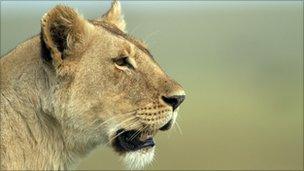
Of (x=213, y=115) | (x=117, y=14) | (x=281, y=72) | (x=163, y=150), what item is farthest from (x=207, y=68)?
(x=117, y=14)

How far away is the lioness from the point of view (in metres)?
4.50

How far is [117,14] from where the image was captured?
531cm

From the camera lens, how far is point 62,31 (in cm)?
461

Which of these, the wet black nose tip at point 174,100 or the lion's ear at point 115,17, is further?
the lion's ear at point 115,17

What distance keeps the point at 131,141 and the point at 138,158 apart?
9 cm

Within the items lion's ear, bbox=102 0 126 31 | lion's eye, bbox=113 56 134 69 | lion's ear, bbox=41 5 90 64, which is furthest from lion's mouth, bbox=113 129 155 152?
lion's ear, bbox=102 0 126 31

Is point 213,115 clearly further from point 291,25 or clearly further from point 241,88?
point 291,25

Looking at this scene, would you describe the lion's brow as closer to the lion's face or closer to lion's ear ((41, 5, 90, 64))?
the lion's face

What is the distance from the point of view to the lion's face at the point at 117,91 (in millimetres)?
4598

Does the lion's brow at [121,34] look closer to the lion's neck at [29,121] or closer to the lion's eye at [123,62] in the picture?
the lion's eye at [123,62]

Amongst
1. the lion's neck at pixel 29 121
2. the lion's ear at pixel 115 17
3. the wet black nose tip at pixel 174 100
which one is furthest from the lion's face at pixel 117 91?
the lion's ear at pixel 115 17

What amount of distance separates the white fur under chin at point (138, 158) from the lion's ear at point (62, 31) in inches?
22.5

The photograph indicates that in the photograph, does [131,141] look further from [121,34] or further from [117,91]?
[121,34]

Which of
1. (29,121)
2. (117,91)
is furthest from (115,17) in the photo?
(29,121)
